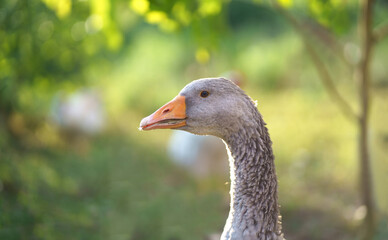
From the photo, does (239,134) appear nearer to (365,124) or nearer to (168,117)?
(168,117)

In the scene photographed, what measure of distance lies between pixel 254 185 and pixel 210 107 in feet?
1.46

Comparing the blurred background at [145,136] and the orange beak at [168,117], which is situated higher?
the blurred background at [145,136]

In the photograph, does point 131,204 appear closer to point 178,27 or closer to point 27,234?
point 27,234

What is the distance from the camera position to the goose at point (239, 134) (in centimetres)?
238

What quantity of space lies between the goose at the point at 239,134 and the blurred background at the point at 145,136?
2.64 ft

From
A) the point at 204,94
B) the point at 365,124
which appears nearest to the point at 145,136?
the point at 365,124

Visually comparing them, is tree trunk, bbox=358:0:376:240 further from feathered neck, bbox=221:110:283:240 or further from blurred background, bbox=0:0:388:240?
feathered neck, bbox=221:110:283:240

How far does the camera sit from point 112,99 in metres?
10.1

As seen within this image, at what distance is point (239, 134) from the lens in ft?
7.91

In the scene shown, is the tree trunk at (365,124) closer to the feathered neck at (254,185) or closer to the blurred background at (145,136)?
the blurred background at (145,136)

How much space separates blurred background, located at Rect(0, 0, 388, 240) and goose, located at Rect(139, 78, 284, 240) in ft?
2.64

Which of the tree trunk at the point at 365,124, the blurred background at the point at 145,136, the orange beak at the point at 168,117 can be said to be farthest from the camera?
the blurred background at the point at 145,136

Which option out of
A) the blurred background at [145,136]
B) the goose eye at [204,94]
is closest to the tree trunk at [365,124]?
the blurred background at [145,136]

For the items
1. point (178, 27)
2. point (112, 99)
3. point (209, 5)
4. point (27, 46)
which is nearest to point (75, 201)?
point (27, 46)
